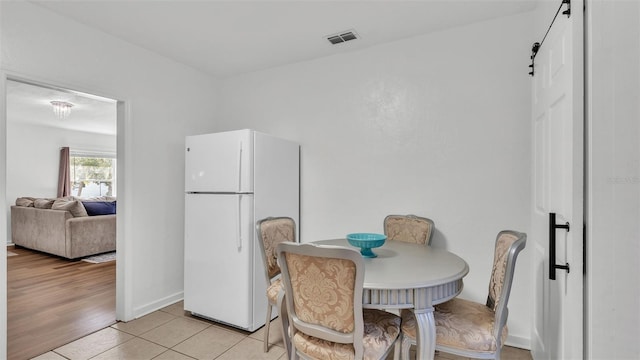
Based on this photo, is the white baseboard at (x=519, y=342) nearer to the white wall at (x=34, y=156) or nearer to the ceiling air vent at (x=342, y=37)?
the ceiling air vent at (x=342, y=37)

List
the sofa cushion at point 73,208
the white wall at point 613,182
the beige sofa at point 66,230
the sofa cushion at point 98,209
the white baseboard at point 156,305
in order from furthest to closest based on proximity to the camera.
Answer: the sofa cushion at point 98,209 → the sofa cushion at point 73,208 → the beige sofa at point 66,230 → the white baseboard at point 156,305 → the white wall at point 613,182

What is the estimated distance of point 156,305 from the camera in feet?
10.0

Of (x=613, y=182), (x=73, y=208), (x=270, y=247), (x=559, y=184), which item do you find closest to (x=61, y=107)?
(x=73, y=208)

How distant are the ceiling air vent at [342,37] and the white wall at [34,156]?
546 centimetres

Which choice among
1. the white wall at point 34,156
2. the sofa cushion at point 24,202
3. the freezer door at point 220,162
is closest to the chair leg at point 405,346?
the freezer door at point 220,162

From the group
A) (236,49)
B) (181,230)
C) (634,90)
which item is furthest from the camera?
(181,230)

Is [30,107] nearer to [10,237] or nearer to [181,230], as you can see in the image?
[10,237]

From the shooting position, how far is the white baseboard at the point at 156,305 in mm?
2871

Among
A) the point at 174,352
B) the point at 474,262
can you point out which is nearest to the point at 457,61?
the point at 474,262

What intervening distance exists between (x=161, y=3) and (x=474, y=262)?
10.2 feet

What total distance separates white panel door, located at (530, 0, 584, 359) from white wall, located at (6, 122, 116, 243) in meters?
7.06

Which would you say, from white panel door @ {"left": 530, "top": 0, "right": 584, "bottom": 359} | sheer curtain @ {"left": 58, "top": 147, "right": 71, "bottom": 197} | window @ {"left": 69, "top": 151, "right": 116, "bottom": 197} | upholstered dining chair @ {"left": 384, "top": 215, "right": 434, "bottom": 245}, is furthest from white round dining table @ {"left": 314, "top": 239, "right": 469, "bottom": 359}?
window @ {"left": 69, "top": 151, "right": 116, "bottom": 197}

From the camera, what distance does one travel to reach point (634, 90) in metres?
0.92

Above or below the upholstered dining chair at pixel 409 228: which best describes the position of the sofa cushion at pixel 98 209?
below
